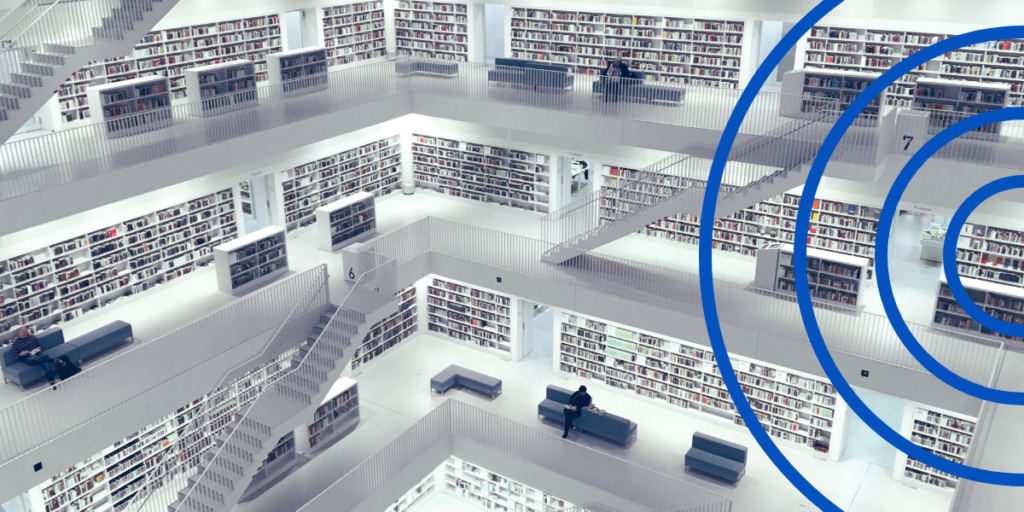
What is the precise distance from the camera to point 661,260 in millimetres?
16578

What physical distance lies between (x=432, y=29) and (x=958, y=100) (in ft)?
38.6

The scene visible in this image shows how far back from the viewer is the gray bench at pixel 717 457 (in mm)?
14586

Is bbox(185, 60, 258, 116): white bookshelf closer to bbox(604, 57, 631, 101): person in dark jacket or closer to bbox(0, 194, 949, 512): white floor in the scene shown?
bbox(0, 194, 949, 512): white floor

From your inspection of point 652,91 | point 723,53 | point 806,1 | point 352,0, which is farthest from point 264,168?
point 806,1

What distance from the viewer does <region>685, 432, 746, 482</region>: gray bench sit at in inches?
574

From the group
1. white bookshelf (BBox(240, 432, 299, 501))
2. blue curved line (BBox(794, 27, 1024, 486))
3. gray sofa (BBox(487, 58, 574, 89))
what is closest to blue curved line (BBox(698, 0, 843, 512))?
blue curved line (BBox(794, 27, 1024, 486))

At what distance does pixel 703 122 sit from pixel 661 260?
10.5 ft

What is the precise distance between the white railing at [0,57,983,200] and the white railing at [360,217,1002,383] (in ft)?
8.66

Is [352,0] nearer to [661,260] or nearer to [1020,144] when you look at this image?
[661,260]

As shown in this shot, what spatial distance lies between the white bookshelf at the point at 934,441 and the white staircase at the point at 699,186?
4957 millimetres

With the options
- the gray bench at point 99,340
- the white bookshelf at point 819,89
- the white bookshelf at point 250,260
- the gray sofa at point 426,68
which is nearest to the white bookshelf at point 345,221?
the white bookshelf at point 250,260

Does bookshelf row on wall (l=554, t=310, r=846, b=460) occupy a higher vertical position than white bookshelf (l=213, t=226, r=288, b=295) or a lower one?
lower

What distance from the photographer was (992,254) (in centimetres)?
1407

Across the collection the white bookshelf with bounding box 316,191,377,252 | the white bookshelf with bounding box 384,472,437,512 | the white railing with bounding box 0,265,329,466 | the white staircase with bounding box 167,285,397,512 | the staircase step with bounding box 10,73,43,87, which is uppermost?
the staircase step with bounding box 10,73,43,87
